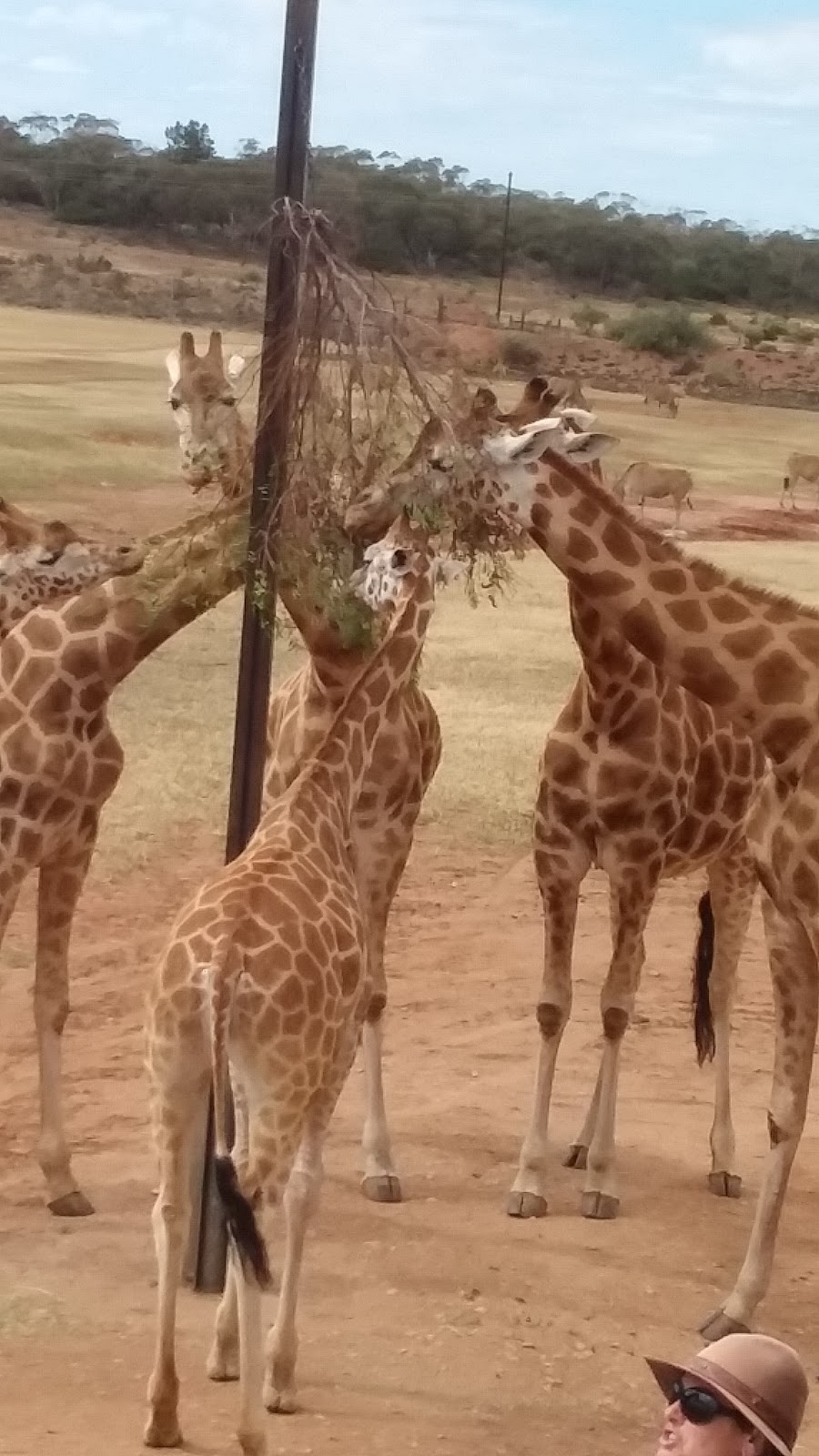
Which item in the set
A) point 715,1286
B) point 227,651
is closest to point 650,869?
point 715,1286

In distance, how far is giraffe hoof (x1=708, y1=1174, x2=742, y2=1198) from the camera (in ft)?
18.6

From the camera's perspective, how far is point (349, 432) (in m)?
4.47

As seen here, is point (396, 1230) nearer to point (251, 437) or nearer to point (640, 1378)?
point (640, 1378)

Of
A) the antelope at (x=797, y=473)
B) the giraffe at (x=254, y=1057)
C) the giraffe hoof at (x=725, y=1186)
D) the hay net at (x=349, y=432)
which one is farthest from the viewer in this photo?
the antelope at (x=797, y=473)

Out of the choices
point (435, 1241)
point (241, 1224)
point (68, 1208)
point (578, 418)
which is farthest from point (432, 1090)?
point (241, 1224)

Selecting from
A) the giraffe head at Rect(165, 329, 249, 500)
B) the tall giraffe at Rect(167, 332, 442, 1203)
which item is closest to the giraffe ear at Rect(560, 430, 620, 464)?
the tall giraffe at Rect(167, 332, 442, 1203)

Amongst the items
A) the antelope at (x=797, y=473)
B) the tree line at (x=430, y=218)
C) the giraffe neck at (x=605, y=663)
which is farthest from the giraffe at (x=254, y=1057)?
the antelope at (x=797, y=473)

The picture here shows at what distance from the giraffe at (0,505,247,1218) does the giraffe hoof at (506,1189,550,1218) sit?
1525 millimetres

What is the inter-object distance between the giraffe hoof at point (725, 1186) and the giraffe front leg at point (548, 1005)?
57cm

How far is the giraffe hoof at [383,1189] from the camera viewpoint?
5398mm

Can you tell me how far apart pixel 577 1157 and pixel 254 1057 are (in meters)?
2.23

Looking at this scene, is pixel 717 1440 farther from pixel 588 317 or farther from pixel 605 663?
pixel 588 317

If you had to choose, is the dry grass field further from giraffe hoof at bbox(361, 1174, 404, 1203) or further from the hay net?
the hay net

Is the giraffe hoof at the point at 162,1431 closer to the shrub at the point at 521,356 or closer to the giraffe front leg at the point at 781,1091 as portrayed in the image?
the giraffe front leg at the point at 781,1091
